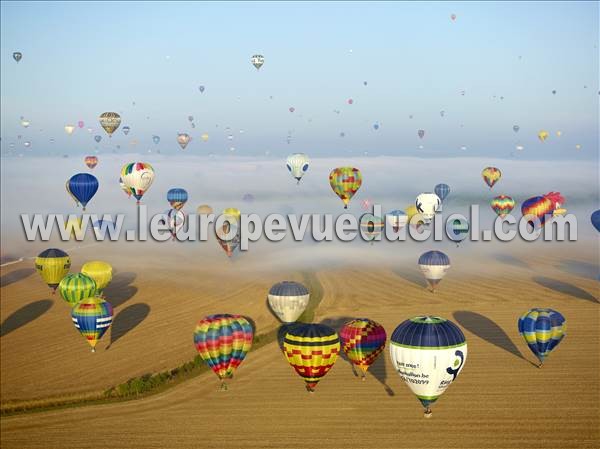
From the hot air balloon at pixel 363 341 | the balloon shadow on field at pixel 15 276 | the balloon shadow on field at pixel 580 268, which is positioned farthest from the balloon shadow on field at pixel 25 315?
the balloon shadow on field at pixel 580 268

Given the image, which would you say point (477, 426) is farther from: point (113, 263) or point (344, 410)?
point (113, 263)

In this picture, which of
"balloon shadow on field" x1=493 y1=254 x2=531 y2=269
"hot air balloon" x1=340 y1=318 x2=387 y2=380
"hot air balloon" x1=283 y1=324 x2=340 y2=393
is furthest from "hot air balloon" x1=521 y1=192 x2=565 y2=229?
"hot air balloon" x1=283 y1=324 x2=340 y2=393

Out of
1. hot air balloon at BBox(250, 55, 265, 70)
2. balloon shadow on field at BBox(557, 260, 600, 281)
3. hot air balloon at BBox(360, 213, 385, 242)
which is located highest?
hot air balloon at BBox(250, 55, 265, 70)

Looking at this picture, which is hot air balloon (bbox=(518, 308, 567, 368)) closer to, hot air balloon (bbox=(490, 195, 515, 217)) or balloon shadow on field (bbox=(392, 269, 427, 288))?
balloon shadow on field (bbox=(392, 269, 427, 288))

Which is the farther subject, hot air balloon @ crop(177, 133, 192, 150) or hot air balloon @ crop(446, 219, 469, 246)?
hot air balloon @ crop(177, 133, 192, 150)

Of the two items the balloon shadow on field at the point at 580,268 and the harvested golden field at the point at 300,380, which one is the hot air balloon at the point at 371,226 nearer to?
the harvested golden field at the point at 300,380

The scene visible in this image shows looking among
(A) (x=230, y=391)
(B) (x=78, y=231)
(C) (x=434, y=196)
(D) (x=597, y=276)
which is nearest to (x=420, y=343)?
(A) (x=230, y=391)

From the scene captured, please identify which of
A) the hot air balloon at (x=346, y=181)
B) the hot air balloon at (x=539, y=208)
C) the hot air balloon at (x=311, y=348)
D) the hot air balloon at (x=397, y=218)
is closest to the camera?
the hot air balloon at (x=311, y=348)
